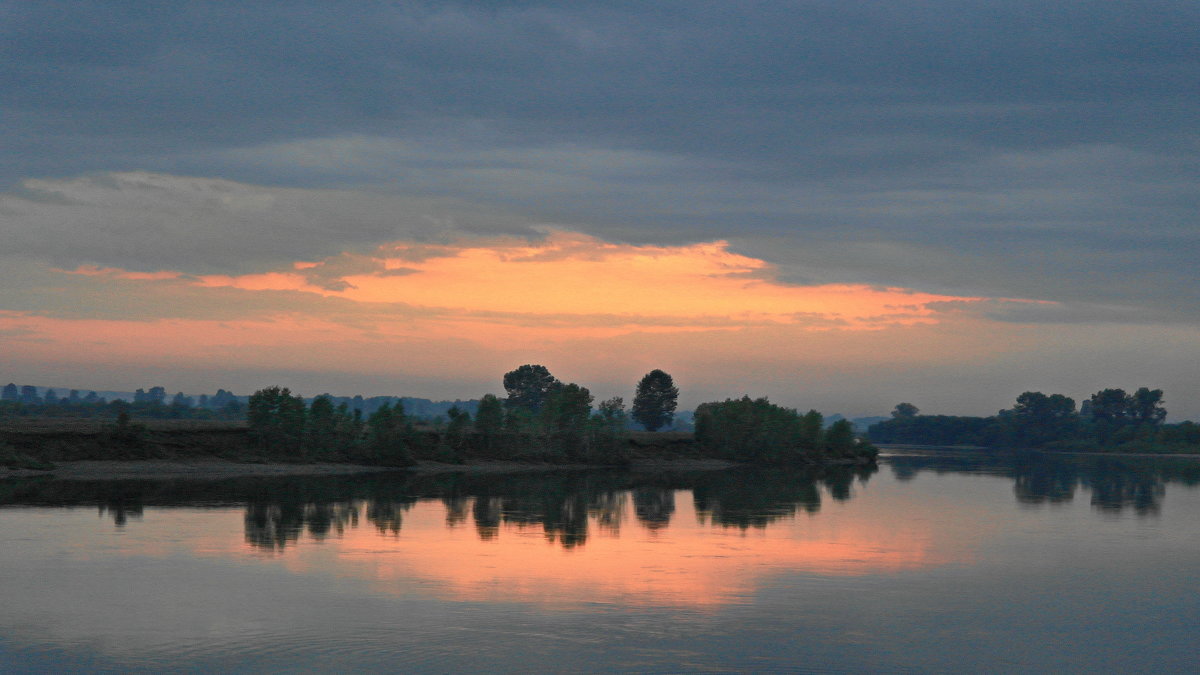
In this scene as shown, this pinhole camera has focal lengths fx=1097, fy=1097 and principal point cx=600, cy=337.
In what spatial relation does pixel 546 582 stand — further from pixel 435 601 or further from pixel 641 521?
pixel 641 521

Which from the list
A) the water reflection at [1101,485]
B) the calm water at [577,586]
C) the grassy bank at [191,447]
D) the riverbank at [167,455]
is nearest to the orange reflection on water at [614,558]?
the calm water at [577,586]

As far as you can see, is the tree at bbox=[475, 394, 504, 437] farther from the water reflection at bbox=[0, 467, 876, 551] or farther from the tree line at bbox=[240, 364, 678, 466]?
the water reflection at bbox=[0, 467, 876, 551]

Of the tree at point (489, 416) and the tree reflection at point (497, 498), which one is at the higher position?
the tree at point (489, 416)

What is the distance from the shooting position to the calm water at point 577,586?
102 feet

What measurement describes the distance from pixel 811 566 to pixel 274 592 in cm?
2377

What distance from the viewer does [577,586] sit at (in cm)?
4322

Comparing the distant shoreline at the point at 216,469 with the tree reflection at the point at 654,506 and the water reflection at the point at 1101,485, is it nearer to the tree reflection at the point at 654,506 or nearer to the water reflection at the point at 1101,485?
the tree reflection at the point at 654,506

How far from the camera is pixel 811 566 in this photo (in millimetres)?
50188

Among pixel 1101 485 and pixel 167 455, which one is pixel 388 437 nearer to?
pixel 167 455

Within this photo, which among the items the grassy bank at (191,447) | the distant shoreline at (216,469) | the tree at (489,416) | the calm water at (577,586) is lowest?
the calm water at (577,586)

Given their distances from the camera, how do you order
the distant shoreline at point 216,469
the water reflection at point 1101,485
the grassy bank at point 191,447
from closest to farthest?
1. the water reflection at point 1101,485
2. the distant shoreline at point 216,469
3. the grassy bank at point 191,447

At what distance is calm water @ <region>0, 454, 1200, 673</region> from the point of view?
3123 centimetres

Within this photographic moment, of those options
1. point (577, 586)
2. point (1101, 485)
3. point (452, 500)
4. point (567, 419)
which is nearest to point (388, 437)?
point (567, 419)

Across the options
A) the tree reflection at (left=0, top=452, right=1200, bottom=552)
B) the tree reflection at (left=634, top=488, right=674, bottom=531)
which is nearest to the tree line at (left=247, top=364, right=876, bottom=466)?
the tree reflection at (left=0, top=452, right=1200, bottom=552)
